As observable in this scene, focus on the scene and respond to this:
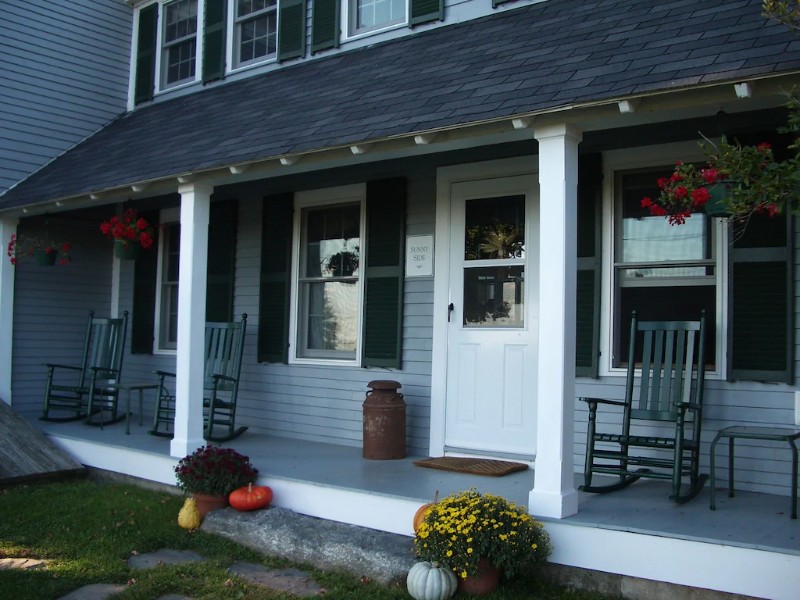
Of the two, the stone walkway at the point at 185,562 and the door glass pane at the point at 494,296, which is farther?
the door glass pane at the point at 494,296

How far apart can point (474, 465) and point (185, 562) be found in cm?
192

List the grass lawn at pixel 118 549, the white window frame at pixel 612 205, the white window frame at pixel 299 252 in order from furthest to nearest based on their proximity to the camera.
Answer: the white window frame at pixel 299 252
the white window frame at pixel 612 205
the grass lawn at pixel 118 549

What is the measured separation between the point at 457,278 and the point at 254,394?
2361 mm

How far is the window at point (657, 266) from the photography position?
15.8 ft

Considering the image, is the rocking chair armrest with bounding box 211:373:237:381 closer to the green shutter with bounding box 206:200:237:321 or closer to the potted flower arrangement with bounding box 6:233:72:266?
→ the green shutter with bounding box 206:200:237:321

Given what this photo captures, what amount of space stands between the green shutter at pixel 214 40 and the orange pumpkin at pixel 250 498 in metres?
4.50

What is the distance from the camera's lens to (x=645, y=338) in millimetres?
4781

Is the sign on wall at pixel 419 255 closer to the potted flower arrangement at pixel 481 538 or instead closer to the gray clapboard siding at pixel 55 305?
the potted flower arrangement at pixel 481 538

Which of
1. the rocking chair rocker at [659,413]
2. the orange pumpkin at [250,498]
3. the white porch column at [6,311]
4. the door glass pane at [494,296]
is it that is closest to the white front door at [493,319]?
the door glass pane at [494,296]

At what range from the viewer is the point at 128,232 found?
7387mm

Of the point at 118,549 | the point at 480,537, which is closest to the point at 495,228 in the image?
the point at 480,537

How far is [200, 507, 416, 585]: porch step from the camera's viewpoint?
4.06m

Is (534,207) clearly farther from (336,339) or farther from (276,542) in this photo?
(276,542)

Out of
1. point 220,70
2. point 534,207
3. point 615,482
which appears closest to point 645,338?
point 615,482
